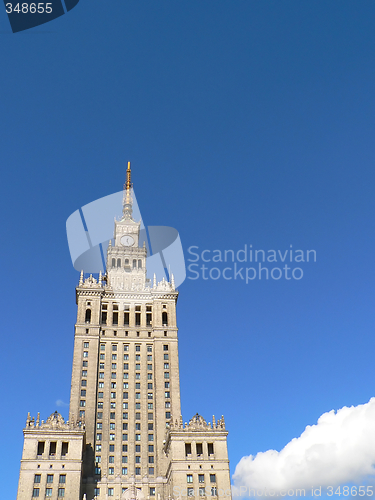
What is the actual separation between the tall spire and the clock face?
8408 millimetres

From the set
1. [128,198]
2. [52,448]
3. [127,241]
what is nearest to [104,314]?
[127,241]

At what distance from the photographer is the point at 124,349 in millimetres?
126438

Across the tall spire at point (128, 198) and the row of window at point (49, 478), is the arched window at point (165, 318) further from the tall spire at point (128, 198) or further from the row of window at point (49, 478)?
the row of window at point (49, 478)

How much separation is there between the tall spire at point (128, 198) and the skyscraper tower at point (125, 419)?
44.0 ft

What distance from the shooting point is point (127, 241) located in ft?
497

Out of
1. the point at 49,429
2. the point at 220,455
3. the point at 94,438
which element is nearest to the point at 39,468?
the point at 49,429

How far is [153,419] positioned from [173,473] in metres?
18.6

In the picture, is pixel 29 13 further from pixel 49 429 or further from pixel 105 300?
pixel 105 300

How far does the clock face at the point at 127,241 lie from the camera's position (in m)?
151

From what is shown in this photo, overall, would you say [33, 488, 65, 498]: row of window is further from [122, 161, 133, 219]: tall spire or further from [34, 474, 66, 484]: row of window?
[122, 161, 133, 219]: tall spire

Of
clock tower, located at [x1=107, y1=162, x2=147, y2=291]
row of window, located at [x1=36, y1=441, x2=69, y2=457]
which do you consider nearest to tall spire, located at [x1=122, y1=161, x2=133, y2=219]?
clock tower, located at [x1=107, y1=162, x2=147, y2=291]

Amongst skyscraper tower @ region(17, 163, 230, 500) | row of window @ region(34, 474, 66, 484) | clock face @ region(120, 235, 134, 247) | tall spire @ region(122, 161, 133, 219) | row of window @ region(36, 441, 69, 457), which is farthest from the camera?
tall spire @ region(122, 161, 133, 219)

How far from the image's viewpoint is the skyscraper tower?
9806 centimetres

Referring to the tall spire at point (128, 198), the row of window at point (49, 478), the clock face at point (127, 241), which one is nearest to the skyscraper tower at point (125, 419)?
the row of window at point (49, 478)
